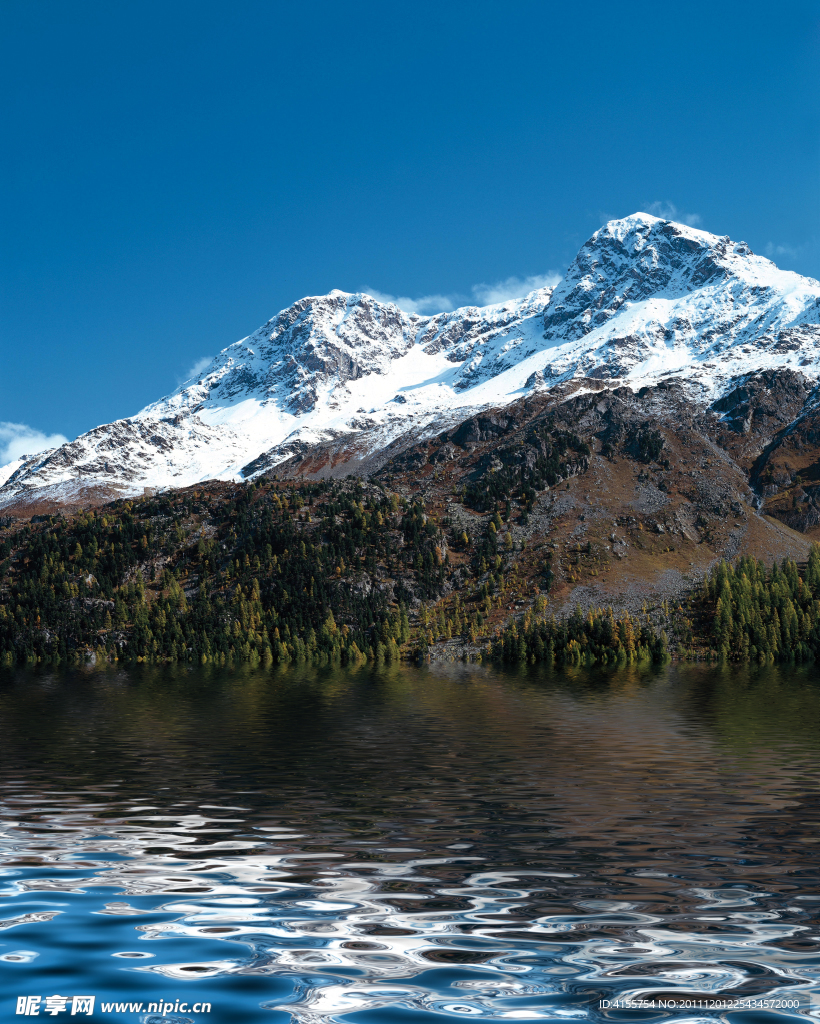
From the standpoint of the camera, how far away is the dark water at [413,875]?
54.3 feet

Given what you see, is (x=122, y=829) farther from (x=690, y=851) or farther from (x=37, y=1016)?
(x=690, y=851)

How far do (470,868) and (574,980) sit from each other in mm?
10435

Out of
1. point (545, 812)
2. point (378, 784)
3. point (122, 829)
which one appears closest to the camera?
point (122, 829)

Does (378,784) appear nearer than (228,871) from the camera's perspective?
No

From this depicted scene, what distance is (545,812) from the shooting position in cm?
3669

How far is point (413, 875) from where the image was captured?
2605 centimetres

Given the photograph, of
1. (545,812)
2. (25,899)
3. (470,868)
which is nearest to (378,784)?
(545,812)

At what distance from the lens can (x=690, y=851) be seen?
95.9 ft

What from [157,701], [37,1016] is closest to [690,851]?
[37,1016]

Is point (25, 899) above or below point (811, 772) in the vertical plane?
above

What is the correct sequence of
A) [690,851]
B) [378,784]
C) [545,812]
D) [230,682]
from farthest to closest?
1. [230,682]
2. [378,784]
3. [545,812]
4. [690,851]

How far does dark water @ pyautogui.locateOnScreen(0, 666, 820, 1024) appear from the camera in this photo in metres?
16.6

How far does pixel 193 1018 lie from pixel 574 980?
835 cm

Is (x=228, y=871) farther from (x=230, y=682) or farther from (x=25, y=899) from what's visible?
(x=230, y=682)
